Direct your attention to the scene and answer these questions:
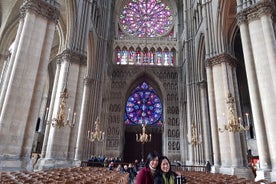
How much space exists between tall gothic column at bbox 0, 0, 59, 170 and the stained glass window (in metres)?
22.1

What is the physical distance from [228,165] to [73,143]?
33.3 feet

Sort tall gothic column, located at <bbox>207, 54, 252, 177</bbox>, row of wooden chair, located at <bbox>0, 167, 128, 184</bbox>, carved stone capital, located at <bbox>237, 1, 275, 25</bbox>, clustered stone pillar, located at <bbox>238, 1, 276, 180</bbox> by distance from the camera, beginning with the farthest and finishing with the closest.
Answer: tall gothic column, located at <bbox>207, 54, 252, 177</bbox>
carved stone capital, located at <bbox>237, 1, 275, 25</bbox>
clustered stone pillar, located at <bbox>238, 1, 276, 180</bbox>
row of wooden chair, located at <bbox>0, 167, 128, 184</bbox>

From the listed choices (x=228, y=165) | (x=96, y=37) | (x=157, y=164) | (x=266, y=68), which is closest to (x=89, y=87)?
(x=96, y=37)

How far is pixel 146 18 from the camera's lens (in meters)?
34.8

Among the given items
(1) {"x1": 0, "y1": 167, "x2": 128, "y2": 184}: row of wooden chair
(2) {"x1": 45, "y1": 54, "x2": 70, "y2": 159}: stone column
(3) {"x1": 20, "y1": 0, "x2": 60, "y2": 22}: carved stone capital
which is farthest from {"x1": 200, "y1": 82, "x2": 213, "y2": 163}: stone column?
(3) {"x1": 20, "y1": 0, "x2": 60, "y2": 22}: carved stone capital

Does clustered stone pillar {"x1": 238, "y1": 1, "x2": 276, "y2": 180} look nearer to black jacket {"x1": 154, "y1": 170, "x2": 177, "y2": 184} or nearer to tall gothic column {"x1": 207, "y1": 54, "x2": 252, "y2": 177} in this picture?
tall gothic column {"x1": 207, "y1": 54, "x2": 252, "y2": 177}

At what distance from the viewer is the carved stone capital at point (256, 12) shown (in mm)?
10391

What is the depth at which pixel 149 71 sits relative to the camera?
31.2m

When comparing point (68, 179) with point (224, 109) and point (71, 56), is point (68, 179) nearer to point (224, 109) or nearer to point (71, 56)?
point (71, 56)

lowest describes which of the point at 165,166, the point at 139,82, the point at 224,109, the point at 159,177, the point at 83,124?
the point at 159,177

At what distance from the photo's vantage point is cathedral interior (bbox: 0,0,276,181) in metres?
9.48

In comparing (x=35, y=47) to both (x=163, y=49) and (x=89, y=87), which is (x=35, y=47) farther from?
(x=163, y=49)

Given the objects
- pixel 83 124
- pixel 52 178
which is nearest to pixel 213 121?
pixel 83 124

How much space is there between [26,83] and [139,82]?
963 inches
